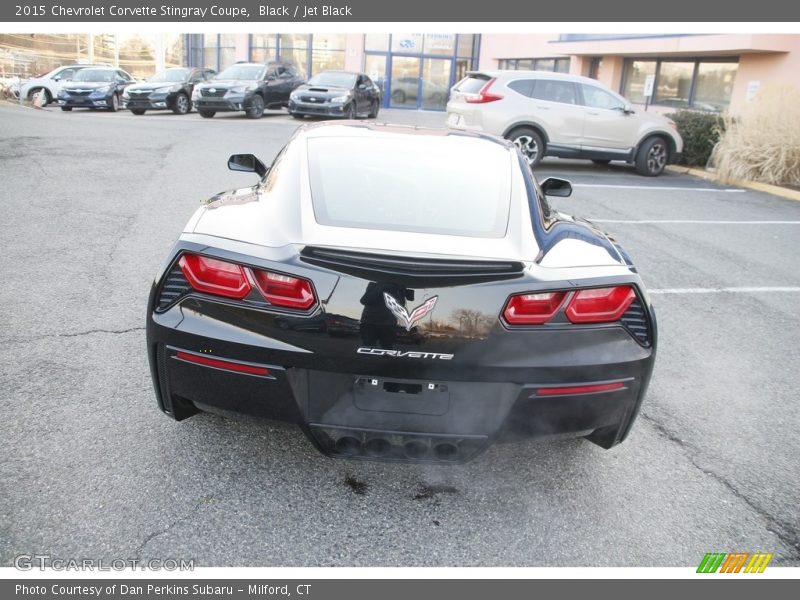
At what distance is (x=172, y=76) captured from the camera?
2322cm

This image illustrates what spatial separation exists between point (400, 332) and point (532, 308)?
0.50m

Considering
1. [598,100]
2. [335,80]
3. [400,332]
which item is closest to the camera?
[400,332]

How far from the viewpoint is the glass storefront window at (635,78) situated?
77.8 ft

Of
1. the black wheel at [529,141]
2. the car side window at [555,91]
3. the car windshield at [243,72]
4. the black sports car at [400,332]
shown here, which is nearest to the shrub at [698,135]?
the car side window at [555,91]

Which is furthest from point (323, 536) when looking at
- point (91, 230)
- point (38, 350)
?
point (91, 230)

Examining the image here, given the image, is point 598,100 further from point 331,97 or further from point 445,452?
point 445,452

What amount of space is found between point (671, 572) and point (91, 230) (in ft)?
19.4

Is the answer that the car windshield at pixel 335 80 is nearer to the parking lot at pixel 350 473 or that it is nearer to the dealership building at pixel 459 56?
the dealership building at pixel 459 56

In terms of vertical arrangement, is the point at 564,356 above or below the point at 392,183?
below

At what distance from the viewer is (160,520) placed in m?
2.62

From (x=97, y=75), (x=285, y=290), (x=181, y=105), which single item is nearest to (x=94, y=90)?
(x=97, y=75)

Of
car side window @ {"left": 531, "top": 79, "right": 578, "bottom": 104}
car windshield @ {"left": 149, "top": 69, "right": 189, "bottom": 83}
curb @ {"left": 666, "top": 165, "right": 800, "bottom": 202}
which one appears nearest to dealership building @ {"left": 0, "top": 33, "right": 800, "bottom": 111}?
curb @ {"left": 666, "top": 165, "right": 800, "bottom": 202}

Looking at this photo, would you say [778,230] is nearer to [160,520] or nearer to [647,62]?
[160,520]

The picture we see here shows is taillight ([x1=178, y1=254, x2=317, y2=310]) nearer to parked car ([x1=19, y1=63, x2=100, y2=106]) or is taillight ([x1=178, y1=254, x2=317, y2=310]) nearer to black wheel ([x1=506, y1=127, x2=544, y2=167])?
black wheel ([x1=506, y1=127, x2=544, y2=167])
